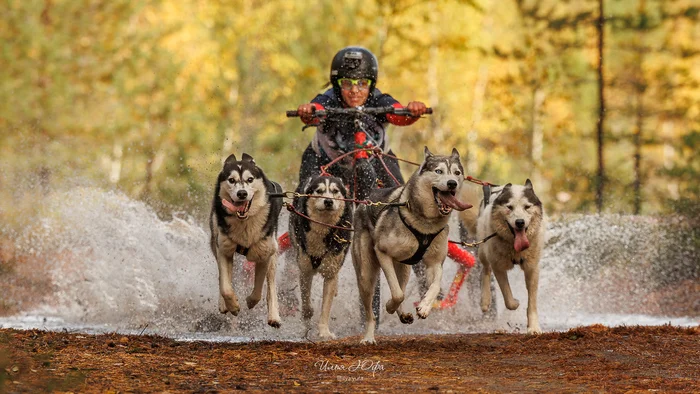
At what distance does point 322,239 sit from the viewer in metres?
→ 8.25

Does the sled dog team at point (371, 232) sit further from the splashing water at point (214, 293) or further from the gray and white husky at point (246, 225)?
the splashing water at point (214, 293)

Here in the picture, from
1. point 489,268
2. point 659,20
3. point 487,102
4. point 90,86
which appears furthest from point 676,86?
point 489,268

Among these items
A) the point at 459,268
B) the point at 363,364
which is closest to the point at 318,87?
the point at 459,268

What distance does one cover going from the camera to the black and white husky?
8109 millimetres

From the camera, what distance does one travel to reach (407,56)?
92.3 ft

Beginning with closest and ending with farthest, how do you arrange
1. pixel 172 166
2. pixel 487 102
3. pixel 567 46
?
pixel 172 166, pixel 567 46, pixel 487 102

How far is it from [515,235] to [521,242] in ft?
0.37

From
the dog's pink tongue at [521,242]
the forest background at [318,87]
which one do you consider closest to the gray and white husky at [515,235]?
the dog's pink tongue at [521,242]

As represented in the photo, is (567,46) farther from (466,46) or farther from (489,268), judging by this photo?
(489,268)

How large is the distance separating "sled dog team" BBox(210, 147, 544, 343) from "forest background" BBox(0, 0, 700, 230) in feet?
35.1

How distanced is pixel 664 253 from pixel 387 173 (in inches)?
313

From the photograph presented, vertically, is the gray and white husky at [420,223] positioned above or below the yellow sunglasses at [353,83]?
below

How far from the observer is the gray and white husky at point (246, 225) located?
7266 millimetres

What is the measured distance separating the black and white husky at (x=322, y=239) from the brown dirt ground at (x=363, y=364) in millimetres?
772
